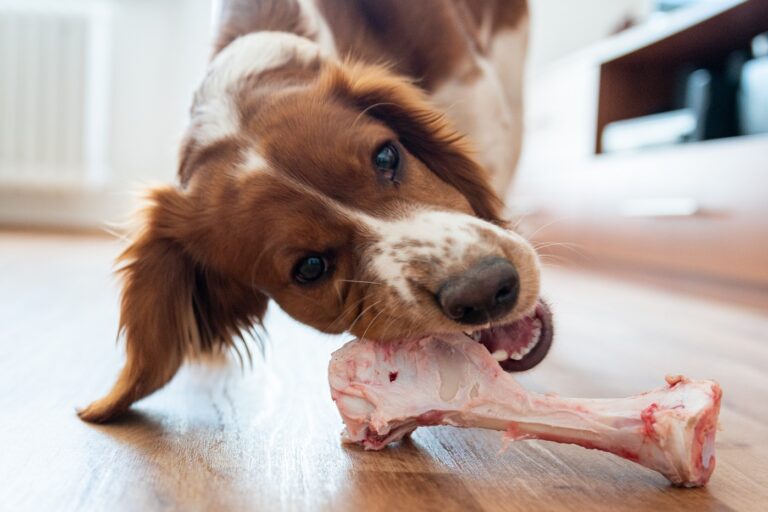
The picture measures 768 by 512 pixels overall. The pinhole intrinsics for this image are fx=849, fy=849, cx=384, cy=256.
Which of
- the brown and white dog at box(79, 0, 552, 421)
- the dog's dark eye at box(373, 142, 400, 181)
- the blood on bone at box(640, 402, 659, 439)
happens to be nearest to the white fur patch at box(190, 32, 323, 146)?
the brown and white dog at box(79, 0, 552, 421)

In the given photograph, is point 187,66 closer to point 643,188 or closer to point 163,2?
point 163,2

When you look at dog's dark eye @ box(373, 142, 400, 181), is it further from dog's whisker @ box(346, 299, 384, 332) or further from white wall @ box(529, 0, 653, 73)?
white wall @ box(529, 0, 653, 73)

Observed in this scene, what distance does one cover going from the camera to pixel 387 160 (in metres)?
1.40

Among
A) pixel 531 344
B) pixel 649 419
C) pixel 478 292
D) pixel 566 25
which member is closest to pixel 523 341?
pixel 531 344

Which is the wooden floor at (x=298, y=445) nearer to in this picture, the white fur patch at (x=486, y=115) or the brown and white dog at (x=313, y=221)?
the brown and white dog at (x=313, y=221)

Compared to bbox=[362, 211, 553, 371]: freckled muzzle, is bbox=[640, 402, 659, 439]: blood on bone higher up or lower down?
lower down

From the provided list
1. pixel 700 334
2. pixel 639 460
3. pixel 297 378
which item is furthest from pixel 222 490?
pixel 700 334

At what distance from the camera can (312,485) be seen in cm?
105

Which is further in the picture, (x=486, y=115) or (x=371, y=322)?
(x=486, y=115)

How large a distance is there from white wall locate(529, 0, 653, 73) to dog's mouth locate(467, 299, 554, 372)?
4713 mm

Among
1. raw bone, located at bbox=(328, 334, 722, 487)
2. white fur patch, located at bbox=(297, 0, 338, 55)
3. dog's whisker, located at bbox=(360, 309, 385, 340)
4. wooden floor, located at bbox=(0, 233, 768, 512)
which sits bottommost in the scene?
wooden floor, located at bbox=(0, 233, 768, 512)

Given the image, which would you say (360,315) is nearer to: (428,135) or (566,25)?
(428,135)

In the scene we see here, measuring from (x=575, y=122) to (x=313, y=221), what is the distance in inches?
130

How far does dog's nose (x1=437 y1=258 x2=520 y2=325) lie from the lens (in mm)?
1183
